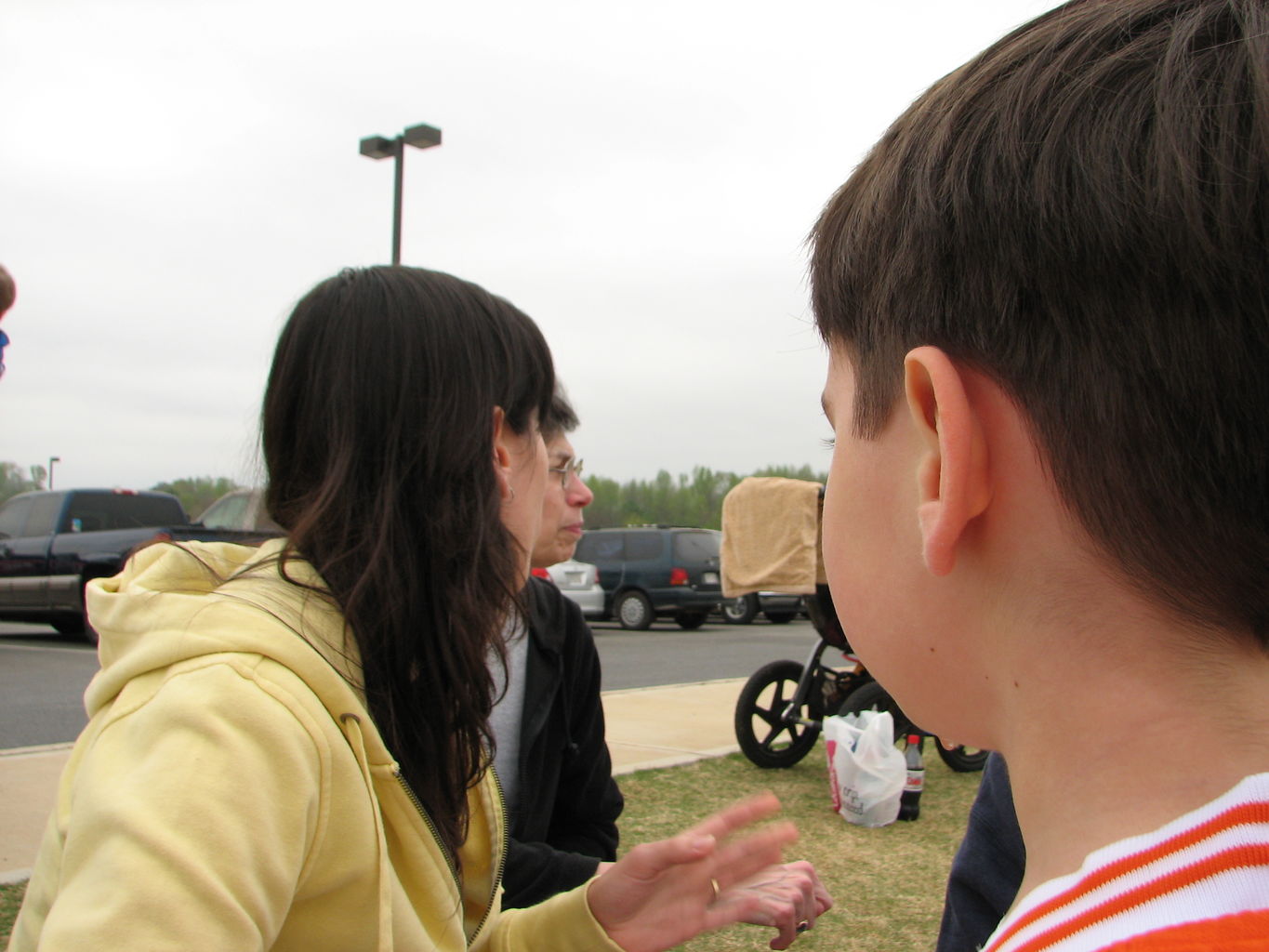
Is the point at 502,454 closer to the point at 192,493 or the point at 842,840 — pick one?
the point at 842,840

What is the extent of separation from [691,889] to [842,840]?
10.4ft

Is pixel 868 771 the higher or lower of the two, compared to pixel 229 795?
lower

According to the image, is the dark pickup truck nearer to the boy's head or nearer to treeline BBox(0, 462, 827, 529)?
the boy's head

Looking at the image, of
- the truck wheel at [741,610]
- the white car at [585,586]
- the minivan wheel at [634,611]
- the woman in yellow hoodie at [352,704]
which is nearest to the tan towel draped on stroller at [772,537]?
the woman in yellow hoodie at [352,704]

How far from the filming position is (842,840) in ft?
15.0

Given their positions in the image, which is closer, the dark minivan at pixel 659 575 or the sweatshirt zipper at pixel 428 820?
the sweatshirt zipper at pixel 428 820

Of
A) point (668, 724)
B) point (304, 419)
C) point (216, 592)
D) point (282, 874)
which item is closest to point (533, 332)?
point (304, 419)

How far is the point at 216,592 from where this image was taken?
125cm

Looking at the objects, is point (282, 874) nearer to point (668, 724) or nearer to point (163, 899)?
point (163, 899)

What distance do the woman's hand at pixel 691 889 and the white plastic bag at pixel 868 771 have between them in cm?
316

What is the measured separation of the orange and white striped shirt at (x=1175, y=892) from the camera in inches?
21.5

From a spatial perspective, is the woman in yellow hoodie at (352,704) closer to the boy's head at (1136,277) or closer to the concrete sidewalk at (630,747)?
the boy's head at (1136,277)

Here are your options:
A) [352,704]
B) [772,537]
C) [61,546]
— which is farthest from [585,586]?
[352,704]

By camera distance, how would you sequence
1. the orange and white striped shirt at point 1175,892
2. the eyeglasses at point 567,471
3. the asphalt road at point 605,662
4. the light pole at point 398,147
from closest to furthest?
the orange and white striped shirt at point 1175,892
the eyeglasses at point 567,471
the asphalt road at point 605,662
the light pole at point 398,147
